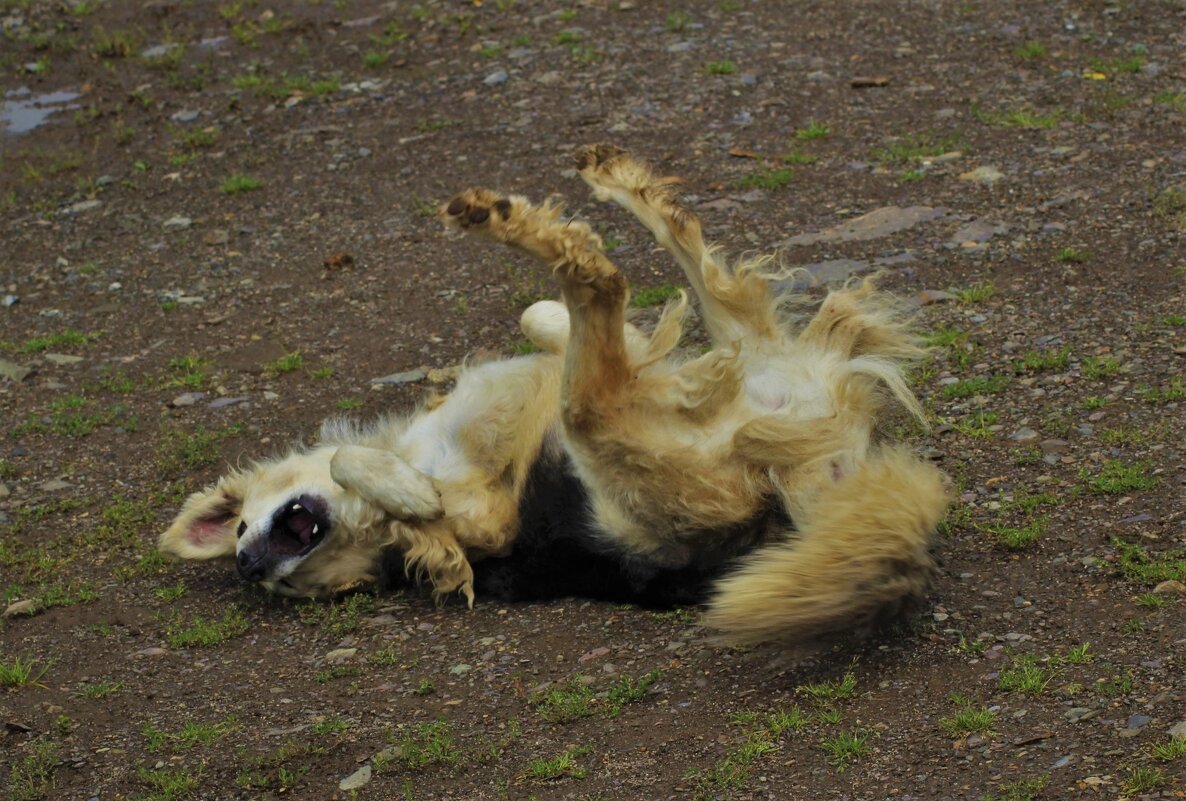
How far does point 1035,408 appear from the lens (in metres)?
5.55

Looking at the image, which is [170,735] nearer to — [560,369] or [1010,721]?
[560,369]

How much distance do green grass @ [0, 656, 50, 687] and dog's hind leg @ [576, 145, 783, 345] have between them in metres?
2.65

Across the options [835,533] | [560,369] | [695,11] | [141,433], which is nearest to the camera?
[835,533]

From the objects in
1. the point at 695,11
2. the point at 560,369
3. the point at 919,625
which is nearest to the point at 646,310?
the point at 560,369

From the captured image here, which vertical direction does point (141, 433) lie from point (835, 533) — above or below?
below

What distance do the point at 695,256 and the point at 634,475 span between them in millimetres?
1107

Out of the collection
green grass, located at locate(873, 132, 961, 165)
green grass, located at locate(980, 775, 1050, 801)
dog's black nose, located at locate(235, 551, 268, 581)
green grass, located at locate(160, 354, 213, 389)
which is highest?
green grass, located at locate(980, 775, 1050, 801)

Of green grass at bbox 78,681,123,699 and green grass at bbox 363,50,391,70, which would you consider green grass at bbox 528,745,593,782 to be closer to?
green grass at bbox 78,681,123,699

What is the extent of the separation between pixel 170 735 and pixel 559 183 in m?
4.73

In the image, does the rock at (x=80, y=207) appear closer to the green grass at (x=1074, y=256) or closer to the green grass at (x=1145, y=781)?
the green grass at (x=1074, y=256)

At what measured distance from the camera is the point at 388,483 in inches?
200

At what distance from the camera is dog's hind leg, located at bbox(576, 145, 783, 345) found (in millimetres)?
5258

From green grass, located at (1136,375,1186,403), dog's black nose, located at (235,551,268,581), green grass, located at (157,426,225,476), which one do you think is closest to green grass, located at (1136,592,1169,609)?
green grass, located at (1136,375,1186,403)

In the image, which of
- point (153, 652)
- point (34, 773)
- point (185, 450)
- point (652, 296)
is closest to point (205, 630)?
point (153, 652)
